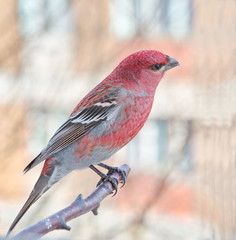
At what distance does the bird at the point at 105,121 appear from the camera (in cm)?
103

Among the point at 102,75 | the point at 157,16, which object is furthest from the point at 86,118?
the point at 102,75

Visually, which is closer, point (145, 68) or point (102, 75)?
point (145, 68)

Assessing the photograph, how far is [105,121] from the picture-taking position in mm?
1100

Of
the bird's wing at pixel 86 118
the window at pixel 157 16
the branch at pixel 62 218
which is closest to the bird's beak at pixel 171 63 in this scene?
the bird's wing at pixel 86 118

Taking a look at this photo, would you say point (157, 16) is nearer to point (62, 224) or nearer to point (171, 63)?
point (171, 63)

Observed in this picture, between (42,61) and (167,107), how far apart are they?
5.71ft

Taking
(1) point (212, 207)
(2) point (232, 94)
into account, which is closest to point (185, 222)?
(1) point (212, 207)

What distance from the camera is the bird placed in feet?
3.37

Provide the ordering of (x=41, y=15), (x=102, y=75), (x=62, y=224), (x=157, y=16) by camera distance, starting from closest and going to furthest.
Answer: (x=62, y=224)
(x=157, y=16)
(x=41, y=15)
(x=102, y=75)

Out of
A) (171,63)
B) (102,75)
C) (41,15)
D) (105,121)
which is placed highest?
(41,15)

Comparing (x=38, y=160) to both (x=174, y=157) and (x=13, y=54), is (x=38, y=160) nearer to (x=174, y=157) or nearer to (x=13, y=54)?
(x=174, y=157)

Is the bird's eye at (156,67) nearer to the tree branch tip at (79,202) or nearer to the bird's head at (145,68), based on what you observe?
the bird's head at (145,68)

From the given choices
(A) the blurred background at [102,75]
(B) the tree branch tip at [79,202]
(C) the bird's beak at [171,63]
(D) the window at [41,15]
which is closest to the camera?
(B) the tree branch tip at [79,202]

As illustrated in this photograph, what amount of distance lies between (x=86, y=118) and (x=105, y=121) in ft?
0.20
